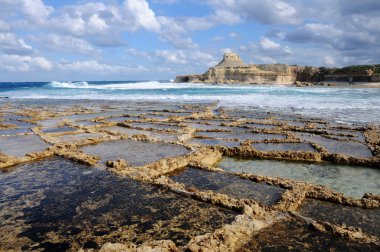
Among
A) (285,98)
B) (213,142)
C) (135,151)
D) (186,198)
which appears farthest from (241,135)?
(285,98)

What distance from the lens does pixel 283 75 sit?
11688cm

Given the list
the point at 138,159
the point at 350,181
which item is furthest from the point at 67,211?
the point at 350,181

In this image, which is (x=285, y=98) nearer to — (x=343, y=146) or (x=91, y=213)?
(x=343, y=146)

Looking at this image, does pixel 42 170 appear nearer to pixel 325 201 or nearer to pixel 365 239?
pixel 325 201

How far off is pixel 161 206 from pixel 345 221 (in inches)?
127

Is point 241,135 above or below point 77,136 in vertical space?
below

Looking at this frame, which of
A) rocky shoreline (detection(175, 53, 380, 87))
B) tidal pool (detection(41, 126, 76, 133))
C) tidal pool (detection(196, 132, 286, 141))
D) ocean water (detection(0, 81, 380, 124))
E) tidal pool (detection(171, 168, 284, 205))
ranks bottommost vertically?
ocean water (detection(0, 81, 380, 124))

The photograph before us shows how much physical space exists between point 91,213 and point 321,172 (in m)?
6.10

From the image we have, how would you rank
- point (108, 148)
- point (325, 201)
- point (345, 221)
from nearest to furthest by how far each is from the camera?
point (345, 221) < point (325, 201) < point (108, 148)

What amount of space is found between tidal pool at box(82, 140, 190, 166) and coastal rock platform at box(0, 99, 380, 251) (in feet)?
0.11

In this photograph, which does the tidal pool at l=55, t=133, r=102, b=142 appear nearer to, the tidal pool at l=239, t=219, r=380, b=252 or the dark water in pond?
the dark water in pond

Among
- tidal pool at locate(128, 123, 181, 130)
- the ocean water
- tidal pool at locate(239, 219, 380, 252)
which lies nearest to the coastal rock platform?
tidal pool at locate(239, 219, 380, 252)

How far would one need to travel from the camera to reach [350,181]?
8000 mm

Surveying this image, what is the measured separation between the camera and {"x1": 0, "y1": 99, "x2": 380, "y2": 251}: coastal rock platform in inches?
185
